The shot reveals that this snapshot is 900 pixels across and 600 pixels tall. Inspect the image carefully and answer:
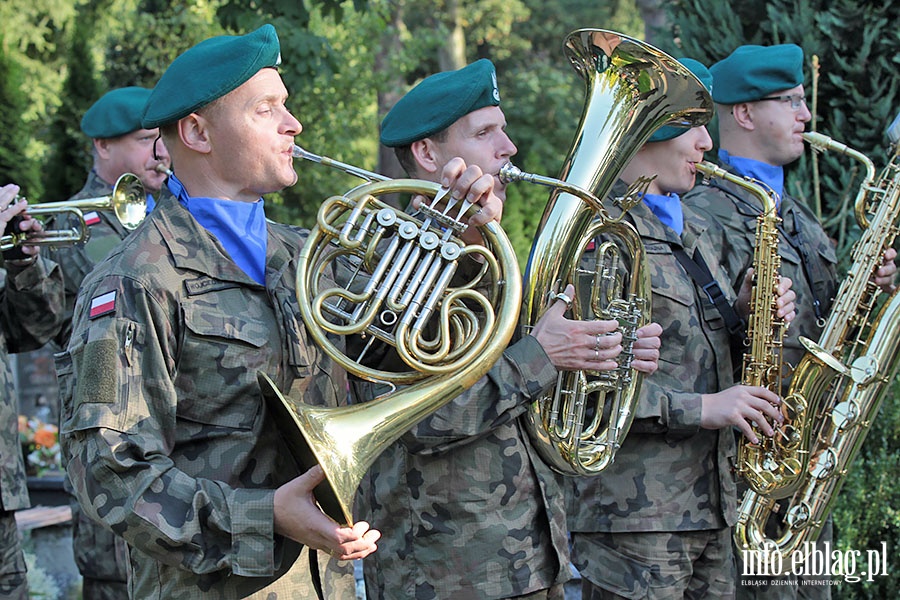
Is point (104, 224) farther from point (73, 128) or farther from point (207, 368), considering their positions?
→ point (73, 128)

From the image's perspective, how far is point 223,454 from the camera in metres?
2.61

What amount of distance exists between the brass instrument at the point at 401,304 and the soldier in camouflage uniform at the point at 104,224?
2.11 metres

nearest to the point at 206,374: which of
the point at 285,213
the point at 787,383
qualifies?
the point at 787,383

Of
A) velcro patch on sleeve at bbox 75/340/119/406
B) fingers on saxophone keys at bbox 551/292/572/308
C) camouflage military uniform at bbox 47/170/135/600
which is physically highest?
velcro patch on sleeve at bbox 75/340/119/406

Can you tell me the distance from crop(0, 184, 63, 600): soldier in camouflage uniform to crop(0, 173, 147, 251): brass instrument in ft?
0.14

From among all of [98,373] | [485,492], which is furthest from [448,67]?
[98,373]

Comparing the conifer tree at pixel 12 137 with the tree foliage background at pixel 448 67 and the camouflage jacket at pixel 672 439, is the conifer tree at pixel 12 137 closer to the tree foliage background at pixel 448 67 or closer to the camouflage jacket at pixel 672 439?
the tree foliage background at pixel 448 67

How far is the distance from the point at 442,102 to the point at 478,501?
1208 mm

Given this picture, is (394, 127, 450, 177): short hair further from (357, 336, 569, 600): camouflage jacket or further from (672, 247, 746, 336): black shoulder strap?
(672, 247, 746, 336): black shoulder strap

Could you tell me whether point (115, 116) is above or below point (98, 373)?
below

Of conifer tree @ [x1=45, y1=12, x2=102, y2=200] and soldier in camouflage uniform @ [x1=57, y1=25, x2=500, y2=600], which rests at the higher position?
soldier in camouflage uniform @ [x1=57, y1=25, x2=500, y2=600]

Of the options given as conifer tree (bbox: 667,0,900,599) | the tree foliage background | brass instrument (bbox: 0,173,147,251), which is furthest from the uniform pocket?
conifer tree (bbox: 667,0,900,599)

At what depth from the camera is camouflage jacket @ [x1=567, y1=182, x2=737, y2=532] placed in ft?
12.5

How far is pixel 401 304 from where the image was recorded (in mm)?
2625
